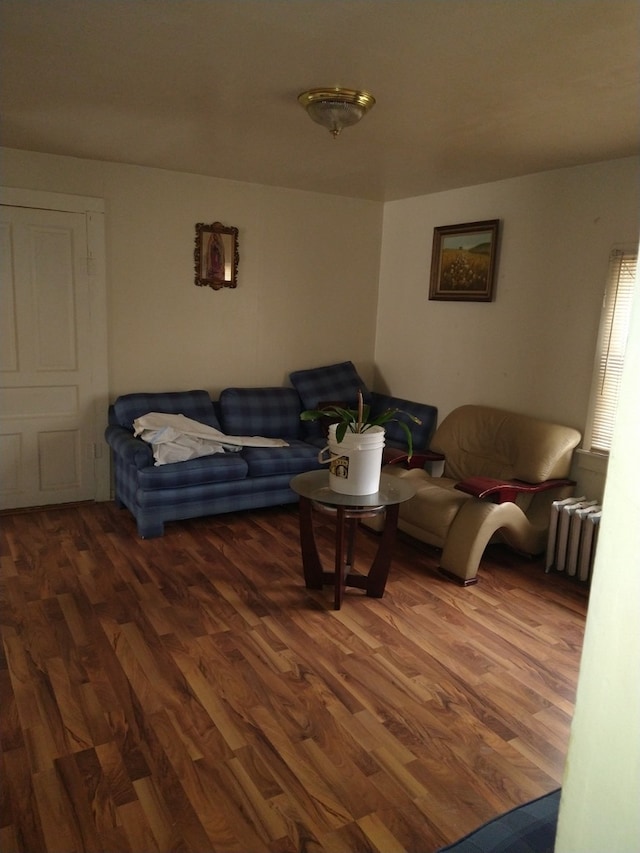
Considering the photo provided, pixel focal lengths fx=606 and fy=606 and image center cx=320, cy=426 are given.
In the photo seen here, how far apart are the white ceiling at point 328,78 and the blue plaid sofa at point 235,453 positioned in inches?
67.8

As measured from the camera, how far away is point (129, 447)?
3.83m

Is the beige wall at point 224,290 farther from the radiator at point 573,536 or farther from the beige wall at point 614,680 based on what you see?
the beige wall at point 614,680

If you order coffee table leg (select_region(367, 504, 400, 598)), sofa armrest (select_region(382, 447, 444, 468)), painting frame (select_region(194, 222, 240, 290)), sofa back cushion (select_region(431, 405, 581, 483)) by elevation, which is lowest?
coffee table leg (select_region(367, 504, 400, 598))

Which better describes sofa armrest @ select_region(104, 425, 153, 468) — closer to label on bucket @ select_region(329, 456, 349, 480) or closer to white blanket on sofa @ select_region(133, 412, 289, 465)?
white blanket on sofa @ select_region(133, 412, 289, 465)

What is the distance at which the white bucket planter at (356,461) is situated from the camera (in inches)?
116

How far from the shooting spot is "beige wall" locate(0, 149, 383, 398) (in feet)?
14.0

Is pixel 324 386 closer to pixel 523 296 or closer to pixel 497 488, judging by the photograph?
pixel 523 296

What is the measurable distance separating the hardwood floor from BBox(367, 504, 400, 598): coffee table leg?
0.29ft

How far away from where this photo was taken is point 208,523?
418cm

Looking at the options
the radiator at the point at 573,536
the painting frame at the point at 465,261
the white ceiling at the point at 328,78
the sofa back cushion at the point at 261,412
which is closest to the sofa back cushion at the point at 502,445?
the radiator at the point at 573,536

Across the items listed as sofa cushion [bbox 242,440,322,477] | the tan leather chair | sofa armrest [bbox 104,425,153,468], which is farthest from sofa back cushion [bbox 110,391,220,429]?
the tan leather chair

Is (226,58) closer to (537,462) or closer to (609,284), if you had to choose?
(609,284)

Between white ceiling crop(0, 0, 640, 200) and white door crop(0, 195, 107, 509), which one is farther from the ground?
white ceiling crop(0, 0, 640, 200)

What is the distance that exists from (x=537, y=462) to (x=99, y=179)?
11.2 ft
